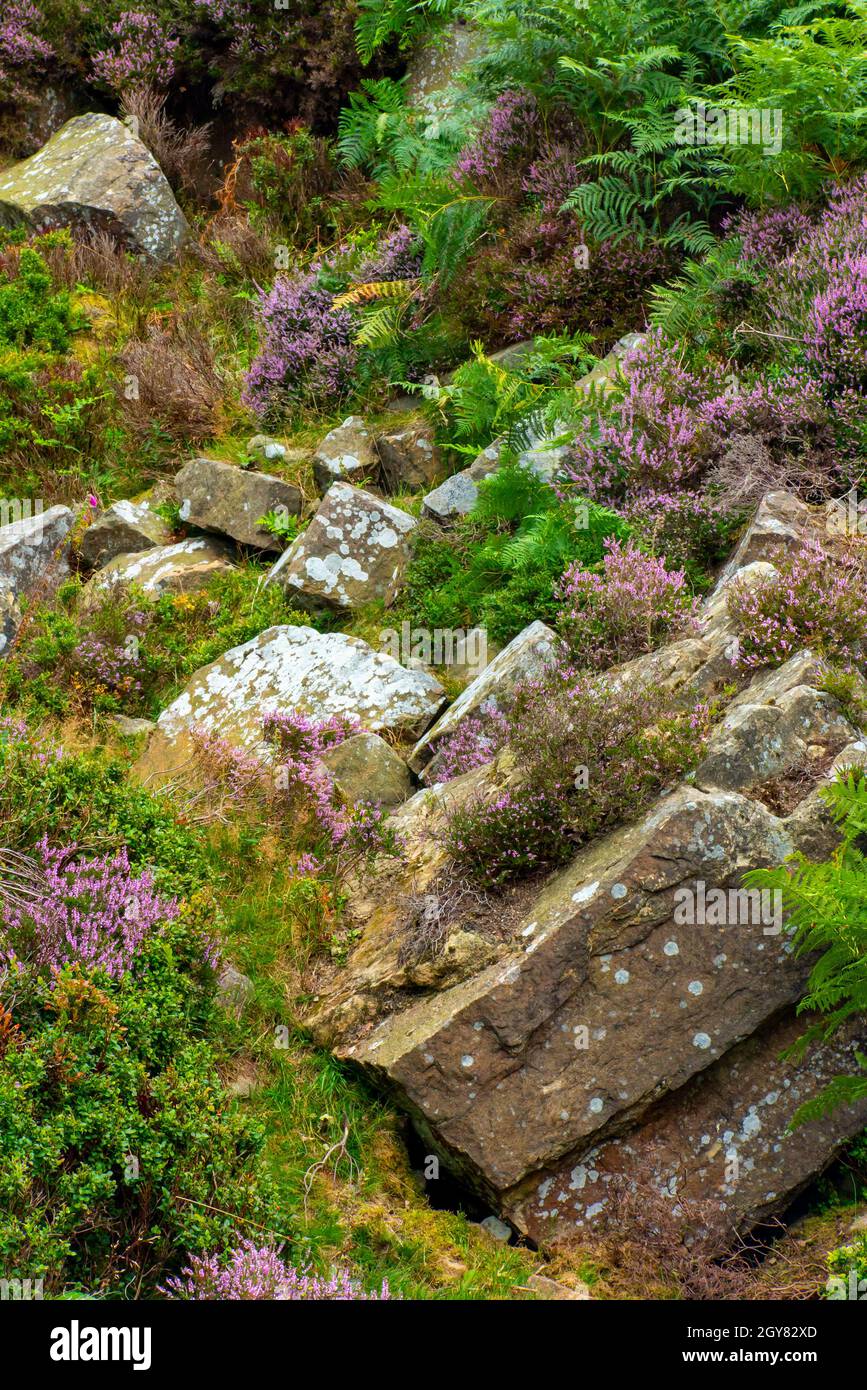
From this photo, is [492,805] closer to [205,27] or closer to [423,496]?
[423,496]

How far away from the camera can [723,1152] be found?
4.79 m

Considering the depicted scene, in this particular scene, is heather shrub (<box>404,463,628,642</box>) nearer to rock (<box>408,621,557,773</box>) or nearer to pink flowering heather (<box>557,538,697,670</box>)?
rock (<box>408,621,557,773</box>)

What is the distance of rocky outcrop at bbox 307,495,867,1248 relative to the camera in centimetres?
480

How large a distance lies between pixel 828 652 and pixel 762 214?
398 cm

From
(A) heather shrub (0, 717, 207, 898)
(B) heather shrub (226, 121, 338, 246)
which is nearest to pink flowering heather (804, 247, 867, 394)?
(A) heather shrub (0, 717, 207, 898)

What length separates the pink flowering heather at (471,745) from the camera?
20.5ft

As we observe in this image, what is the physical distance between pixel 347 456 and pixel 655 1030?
5532 millimetres

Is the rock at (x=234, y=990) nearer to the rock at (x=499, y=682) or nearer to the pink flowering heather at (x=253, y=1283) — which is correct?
the pink flowering heather at (x=253, y=1283)

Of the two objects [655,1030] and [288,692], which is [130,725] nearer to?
[288,692]

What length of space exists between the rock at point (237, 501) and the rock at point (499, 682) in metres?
2.83

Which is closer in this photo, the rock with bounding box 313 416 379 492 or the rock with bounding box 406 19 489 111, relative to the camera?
the rock with bounding box 313 416 379 492

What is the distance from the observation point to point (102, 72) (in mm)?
12828

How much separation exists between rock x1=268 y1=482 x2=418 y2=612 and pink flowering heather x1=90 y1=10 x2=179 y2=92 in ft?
23.6

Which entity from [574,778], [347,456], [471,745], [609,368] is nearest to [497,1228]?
[574,778]
